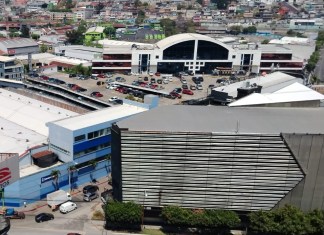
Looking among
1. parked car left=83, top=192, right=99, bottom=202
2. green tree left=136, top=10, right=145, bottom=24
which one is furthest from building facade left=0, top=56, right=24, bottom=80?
green tree left=136, top=10, right=145, bottom=24

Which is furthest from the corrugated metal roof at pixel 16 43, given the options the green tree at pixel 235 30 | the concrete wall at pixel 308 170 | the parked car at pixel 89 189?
the green tree at pixel 235 30

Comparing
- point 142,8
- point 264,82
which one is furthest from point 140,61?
point 142,8

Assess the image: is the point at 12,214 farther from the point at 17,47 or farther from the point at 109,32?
the point at 109,32

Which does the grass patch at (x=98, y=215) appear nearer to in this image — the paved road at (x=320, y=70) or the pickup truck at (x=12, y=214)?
the pickup truck at (x=12, y=214)

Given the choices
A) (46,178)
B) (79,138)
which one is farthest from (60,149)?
(46,178)

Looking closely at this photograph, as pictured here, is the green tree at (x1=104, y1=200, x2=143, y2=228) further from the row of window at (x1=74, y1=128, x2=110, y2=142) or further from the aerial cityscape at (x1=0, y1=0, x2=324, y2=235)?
the row of window at (x1=74, y1=128, x2=110, y2=142)

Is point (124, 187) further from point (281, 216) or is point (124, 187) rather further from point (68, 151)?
point (281, 216)
